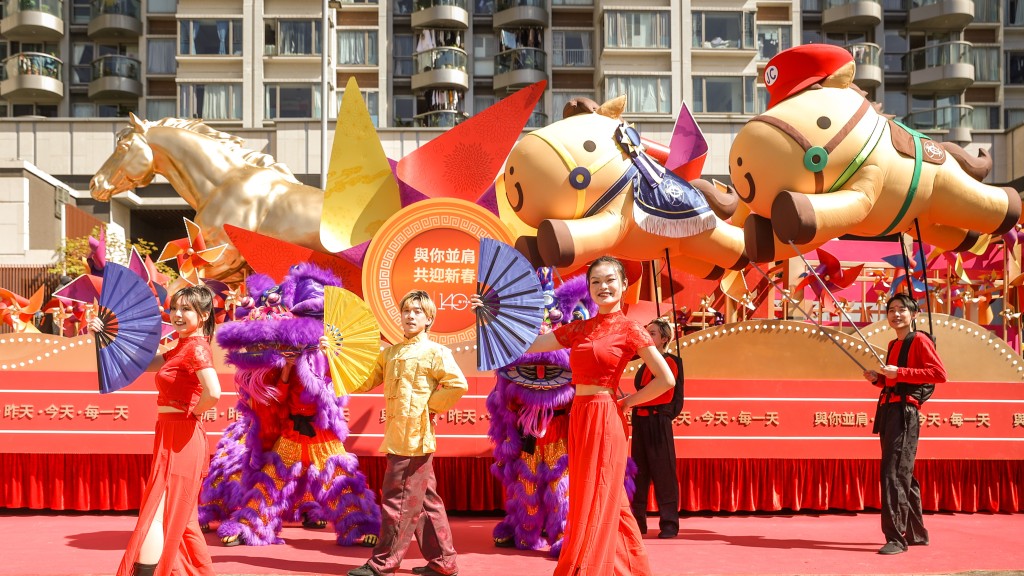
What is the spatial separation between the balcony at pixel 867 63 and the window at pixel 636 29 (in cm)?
640

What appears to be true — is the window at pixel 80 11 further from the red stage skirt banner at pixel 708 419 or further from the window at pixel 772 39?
the red stage skirt banner at pixel 708 419

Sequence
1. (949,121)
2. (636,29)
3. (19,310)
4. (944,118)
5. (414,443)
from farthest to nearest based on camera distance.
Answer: (944,118)
(636,29)
(949,121)
(19,310)
(414,443)

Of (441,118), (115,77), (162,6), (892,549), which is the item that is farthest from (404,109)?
(892,549)

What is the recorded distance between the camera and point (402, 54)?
31672mm

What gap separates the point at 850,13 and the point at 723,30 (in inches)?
253

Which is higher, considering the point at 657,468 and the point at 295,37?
the point at 295,37

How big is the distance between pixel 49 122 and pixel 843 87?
21.5 metres

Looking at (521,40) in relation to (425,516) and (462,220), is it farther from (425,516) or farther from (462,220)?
(425,516)

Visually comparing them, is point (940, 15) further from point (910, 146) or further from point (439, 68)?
point (910, 146)

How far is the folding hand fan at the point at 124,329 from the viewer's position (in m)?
4.66

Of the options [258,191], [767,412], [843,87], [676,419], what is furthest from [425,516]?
[258,191]

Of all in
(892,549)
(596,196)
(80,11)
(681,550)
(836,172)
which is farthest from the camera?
(80,11)

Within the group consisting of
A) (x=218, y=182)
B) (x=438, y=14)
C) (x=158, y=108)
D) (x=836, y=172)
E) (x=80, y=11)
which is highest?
(x=80, y=11)

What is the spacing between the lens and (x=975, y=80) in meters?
30.9
